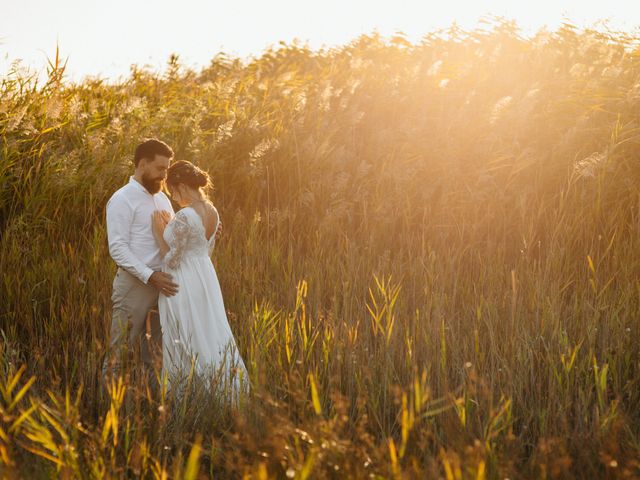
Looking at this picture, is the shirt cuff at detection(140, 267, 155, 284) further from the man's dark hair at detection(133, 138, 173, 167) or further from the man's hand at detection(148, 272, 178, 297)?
the man's dark hair at detection(133, 138, 173, 167)

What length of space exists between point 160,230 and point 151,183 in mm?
340

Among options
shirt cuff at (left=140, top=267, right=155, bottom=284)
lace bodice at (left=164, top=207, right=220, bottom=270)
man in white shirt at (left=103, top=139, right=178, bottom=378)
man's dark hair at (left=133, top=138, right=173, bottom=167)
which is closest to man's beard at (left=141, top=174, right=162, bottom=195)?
man in white shirt at (left=103, top=139, right=178, bottom=378)

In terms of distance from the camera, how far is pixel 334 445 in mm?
2324

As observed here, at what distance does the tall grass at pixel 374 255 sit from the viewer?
119 inches

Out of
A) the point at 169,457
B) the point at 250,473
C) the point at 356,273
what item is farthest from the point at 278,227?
the point at 250,473

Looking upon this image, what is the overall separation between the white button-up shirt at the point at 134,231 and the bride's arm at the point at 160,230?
55mm

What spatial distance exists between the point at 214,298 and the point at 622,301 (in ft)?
8.02

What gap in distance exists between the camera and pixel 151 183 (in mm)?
5016

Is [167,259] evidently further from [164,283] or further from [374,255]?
[374,255]

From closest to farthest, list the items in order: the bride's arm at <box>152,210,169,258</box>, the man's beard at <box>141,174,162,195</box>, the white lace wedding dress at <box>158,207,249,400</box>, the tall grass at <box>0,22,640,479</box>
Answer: the tall grass at <box>0,22,640,479</box> → the white lace wedding dress at <box>158,207,249,400</box> → the bride's arm at <box>152,210,169,258</box> → the man's beard at <box>141,174,162,195</box>

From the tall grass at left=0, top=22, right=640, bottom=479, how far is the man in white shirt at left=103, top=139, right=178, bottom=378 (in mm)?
230

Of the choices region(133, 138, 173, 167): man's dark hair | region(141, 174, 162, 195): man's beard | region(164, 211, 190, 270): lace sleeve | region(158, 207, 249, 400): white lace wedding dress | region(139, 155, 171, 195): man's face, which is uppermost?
region(133, 138, 173, 167): man's dark hair

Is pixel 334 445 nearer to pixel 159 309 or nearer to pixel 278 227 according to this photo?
pixel 159 309

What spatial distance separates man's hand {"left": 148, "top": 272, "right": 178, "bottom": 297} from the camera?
4742 mm
